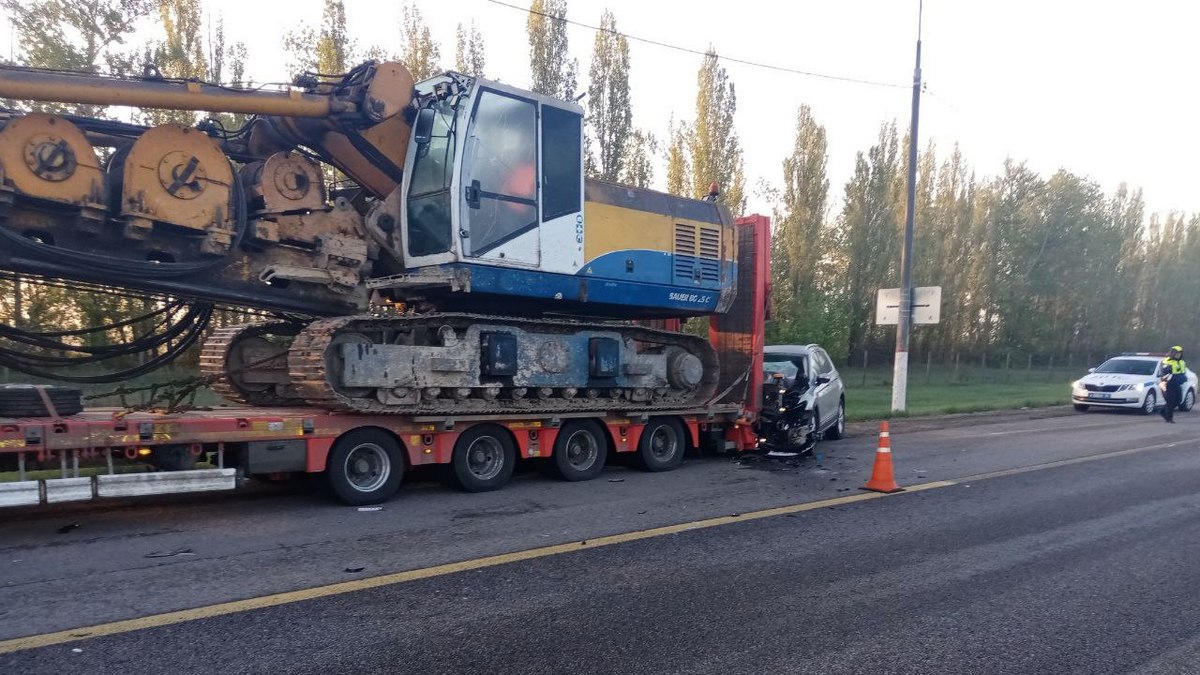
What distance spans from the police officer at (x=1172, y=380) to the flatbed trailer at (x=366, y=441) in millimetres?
12575

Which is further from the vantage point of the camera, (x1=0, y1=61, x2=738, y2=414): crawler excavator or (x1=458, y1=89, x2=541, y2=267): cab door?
(x1=458, y1=89, x2=541, y2=267): cab door

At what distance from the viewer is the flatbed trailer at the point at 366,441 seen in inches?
269

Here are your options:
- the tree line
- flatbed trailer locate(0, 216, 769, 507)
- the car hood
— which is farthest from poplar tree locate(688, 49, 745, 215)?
flatbed trailer locate(0, 216, 769, 507)

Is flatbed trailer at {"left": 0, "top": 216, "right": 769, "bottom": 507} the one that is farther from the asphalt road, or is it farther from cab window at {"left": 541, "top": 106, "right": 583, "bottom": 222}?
cab window at {"left": 541, "top": 106, "right": 583, "bottom": 222}

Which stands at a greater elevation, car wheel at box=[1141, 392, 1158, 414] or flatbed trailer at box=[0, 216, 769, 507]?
flatbed trailer at box=[0, 216, 769, 507]

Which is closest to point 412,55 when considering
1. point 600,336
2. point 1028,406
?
point 600,336

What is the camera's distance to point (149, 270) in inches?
309

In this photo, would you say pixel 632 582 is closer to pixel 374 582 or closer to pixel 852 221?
pixel 374 582

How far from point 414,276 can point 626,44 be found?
20700mm

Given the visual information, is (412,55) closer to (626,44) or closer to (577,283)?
(626,44)

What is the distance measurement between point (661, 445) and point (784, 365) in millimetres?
3758

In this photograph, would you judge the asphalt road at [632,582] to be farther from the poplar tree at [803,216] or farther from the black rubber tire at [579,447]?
the poplar tree at [803,216]

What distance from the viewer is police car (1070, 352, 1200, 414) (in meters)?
21.4

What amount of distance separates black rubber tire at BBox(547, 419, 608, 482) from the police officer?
15.4 m
